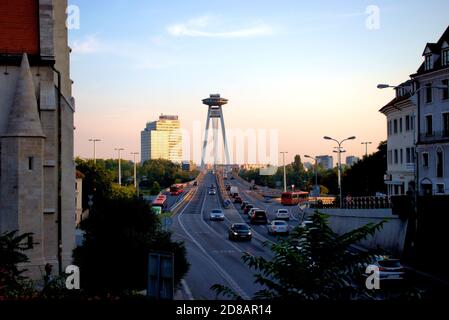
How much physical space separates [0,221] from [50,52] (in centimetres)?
928

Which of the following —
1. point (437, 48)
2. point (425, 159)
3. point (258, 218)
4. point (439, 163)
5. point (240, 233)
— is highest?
point (437, 48)

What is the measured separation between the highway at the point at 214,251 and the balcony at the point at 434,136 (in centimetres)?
1519

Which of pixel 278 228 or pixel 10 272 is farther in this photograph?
pixel 278 228

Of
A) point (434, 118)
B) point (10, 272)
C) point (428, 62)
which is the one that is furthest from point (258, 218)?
point (10, 272)

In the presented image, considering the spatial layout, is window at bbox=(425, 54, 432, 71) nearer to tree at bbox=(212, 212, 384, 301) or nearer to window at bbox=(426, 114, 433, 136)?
window at bbox=(426, 114, 433, 136)

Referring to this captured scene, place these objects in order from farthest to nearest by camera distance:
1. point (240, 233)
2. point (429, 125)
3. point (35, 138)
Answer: point (429, 125)
point (240, 233)
point (35, 138)

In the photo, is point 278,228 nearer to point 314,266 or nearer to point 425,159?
point 425,159

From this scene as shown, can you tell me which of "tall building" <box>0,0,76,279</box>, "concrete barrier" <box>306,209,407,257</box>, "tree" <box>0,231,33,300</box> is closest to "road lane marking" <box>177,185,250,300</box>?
"concrete barrier" <box>306,209,407,257</box>

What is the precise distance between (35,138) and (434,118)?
34.3m

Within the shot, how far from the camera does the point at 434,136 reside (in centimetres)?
5466

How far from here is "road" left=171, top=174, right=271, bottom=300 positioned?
101 feet

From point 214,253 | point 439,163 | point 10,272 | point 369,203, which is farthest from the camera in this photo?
point 439,163

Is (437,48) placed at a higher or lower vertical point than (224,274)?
higher

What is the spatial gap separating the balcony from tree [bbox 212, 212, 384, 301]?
1683 inches
